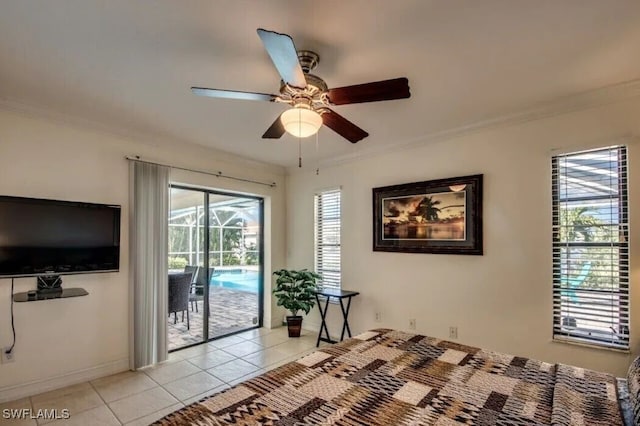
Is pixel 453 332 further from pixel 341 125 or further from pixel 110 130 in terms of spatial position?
pixel 110 130

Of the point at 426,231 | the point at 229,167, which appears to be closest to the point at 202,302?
the point at 229,167

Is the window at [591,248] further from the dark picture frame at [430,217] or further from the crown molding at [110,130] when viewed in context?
the crown molding at [110,130]

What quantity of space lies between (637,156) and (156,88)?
374cm

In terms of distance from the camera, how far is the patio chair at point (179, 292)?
4.00 m

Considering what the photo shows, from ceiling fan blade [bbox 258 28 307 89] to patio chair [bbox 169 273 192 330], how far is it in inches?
123

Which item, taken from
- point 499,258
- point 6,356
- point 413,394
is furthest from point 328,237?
point 6,356

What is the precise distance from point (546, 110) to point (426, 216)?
1459mm

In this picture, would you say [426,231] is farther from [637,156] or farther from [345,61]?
[345,61]

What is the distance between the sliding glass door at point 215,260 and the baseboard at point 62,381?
71cm

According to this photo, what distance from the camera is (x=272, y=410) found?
4.60 ft

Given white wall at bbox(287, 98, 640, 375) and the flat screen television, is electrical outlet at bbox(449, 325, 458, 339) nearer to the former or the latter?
white wall at bbox(287, 98, 640, 375)

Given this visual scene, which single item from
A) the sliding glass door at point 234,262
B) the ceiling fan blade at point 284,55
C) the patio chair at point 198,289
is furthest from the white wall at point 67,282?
the ceiling fan blade at point 284,55

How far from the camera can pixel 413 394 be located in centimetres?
155

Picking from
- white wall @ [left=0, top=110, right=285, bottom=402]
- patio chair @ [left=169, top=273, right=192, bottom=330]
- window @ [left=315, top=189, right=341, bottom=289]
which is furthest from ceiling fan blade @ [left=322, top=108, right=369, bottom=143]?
patio chair @ [left=169, top=273, right=192, bottom=330]
